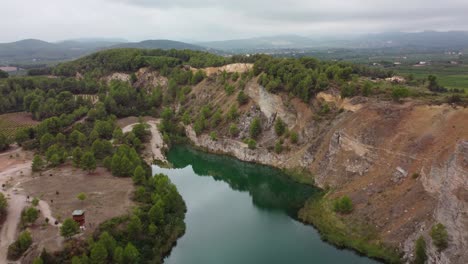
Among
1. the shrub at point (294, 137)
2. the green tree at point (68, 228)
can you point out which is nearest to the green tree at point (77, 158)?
the green tree at point (68, 228)

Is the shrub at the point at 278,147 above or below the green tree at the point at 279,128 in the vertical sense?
below

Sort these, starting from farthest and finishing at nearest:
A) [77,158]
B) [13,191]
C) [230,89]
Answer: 1. [230,89]
2. [77,158]
3. [13,191]

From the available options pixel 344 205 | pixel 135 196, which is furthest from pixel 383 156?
pixel 135 196

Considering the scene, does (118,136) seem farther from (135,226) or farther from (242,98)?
(135,226)

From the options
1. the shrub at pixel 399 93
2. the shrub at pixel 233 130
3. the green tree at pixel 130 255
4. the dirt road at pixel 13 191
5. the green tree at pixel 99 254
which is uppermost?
the shrub at pixel 399 93

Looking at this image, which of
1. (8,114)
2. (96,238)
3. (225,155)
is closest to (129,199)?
(96,238)

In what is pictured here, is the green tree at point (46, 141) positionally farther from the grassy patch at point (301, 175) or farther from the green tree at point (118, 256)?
the grassy patch at point (301, 175)

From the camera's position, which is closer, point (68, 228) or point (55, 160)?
point (68, 228)

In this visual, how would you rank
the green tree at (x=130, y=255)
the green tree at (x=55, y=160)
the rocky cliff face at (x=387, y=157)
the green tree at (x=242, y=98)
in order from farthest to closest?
1. the green tree at (x=242, y=98)
2. the green tree at (x=55, y=160)
3. the rocky cliff face at (x=387, y=157)
4. the green tree at (x=130, y=255)
